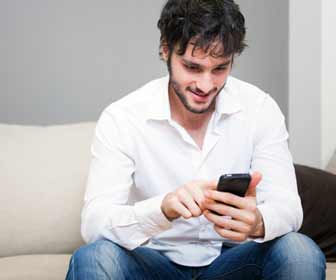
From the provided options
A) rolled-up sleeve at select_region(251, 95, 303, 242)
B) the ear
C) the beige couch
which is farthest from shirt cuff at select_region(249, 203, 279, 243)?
the beige couch

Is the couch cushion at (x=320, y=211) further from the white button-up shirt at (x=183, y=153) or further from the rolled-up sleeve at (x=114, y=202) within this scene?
the rolled-up sleeve at (x=114, y=202)

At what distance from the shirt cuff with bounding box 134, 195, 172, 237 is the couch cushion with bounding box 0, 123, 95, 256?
27.2 inches

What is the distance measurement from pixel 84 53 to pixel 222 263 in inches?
55.9

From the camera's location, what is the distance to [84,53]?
111 inches

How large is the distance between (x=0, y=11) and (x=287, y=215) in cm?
167

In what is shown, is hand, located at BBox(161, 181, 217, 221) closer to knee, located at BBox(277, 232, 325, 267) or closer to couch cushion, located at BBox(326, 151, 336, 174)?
knee, located at BBox(277, 232, 325, 267)

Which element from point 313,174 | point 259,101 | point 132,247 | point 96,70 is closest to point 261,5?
point 96,70

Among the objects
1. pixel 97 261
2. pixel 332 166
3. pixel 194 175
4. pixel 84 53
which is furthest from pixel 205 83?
pixel 84 53

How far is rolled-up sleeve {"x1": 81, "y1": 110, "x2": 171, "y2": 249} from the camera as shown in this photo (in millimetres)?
1508

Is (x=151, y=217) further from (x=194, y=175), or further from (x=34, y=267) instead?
(x=34, y=267)

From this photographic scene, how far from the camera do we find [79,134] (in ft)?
7.48

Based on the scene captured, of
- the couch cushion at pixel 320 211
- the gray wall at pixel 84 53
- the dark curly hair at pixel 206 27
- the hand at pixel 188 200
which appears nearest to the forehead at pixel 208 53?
the dark curly hair at pixel 206 27

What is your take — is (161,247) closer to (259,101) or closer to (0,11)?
(259,101)

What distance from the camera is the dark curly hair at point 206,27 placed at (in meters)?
1.62
